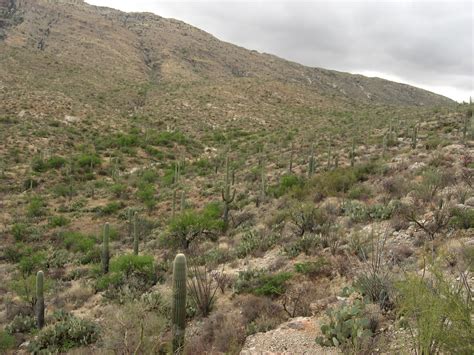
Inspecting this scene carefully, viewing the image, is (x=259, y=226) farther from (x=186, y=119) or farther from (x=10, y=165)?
(x=186, y=119)

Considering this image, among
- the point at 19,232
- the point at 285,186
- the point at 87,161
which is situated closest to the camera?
the point at 19,232

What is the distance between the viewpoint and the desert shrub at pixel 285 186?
16.3m

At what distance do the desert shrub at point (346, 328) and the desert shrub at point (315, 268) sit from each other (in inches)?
87.7

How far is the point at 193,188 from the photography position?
72.2 feet

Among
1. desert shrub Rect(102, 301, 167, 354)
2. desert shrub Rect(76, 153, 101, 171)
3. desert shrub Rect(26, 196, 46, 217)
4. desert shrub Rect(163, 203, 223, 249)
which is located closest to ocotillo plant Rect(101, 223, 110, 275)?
desert shrub Rect(163, 203, 223, 249)

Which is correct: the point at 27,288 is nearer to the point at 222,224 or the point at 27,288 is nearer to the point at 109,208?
the point at 222,224

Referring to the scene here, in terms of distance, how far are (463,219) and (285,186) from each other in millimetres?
8874

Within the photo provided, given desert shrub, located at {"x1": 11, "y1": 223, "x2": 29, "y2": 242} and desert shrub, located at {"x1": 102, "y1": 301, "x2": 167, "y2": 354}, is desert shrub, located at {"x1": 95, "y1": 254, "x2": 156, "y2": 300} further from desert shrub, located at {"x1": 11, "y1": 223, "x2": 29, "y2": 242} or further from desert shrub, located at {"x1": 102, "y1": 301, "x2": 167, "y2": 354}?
desert shrub, located at {"x1": 11, "y1": 223, "x2": 29, "y2": 242}

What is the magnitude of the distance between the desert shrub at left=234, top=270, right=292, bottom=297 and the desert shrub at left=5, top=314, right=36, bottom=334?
4.91 meters

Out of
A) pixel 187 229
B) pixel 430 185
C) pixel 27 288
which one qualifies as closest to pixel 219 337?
pixel 27 288

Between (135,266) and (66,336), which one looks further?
(135,266)

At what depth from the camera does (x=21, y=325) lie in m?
9.18

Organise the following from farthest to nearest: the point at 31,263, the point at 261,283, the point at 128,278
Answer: the point at 31,263
the point at 128,278
the point at 261,283

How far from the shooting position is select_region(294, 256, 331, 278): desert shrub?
8117 mm
